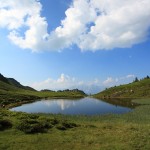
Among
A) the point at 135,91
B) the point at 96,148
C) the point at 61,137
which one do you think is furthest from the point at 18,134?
the point at 135,91

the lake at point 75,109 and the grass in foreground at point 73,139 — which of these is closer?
the grass in foreground at point 73,139

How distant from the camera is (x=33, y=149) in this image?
28.4m

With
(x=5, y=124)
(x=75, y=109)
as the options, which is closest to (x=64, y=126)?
(x=5, y=124)

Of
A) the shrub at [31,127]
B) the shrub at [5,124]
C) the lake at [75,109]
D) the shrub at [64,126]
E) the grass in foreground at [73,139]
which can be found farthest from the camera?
the lake at [75,109]

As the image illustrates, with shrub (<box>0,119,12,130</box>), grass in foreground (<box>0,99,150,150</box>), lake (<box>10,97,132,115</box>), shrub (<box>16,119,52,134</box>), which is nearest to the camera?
grass in foreground (<box>0,99,150,150</box>)

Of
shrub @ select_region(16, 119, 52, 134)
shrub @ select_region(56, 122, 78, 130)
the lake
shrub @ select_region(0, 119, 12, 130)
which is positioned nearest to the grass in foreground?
shrub @ select_region(56, 122, 78, 130)

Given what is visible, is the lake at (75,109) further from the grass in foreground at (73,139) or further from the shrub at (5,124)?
the grass in foreground at (73,139)

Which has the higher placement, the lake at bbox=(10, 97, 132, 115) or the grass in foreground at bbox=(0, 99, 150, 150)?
the lake at bbox=(10, 97, 132, 115)

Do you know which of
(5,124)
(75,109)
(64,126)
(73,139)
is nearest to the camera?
(73,139)

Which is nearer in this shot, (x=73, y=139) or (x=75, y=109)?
(x=73, y=139)

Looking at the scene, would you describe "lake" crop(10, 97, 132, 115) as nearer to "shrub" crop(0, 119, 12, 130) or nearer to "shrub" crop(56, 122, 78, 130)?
"shrub" crop(56, 122, 78, 130)

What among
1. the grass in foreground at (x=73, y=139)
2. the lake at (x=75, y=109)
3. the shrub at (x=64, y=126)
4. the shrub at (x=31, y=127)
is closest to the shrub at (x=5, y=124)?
the grass in foreground at (x=73, y=139)

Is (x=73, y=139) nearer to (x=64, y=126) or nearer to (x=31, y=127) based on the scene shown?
(x=31, y=127)

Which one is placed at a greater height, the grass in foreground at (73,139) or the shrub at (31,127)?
the shrub at (31,127)
